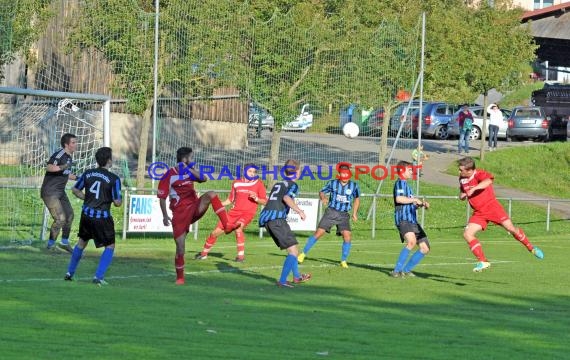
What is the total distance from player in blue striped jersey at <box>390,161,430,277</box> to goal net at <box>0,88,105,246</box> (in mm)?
7573

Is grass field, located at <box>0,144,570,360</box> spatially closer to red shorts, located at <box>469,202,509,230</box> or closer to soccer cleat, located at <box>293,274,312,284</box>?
soccer cleat, located at <box>293,274,312,284</box>

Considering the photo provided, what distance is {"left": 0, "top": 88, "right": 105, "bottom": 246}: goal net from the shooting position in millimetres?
23922

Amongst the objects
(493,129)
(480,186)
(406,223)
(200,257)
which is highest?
(493,129)

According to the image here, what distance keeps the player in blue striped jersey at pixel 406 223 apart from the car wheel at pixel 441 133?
1243 inches

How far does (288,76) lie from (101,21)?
5124 millimetres

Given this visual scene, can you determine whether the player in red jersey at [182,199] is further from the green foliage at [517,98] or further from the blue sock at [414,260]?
the green foliage at [517,98]

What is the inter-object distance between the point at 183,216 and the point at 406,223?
394 centimetres

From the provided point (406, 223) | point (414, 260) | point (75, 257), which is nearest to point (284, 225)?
point (406, 223)

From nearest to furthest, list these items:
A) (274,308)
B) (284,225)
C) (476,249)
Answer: (274,308), (284,225), (476,249)

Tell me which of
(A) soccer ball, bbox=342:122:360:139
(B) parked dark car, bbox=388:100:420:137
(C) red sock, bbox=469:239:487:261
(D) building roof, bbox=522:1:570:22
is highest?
(D) building roof, bbox=522:1:570:22

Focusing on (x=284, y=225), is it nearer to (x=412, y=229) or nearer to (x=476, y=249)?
(x=412, y=229)

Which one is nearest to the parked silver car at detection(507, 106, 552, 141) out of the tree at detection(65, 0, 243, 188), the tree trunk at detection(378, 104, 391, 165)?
the tree trunk at detection(378, 104, 391, 165)

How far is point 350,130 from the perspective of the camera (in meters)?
31.0

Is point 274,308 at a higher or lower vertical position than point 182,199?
lower
